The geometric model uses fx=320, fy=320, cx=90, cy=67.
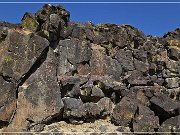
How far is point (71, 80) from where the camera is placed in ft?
92.2

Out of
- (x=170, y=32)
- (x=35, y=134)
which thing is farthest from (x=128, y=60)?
(x=35, y=134)

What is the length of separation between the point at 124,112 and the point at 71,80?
17.6 ft

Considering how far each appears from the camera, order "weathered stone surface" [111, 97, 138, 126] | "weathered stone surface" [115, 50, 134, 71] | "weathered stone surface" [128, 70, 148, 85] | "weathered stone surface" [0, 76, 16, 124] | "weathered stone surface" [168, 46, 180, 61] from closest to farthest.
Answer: "weathered stone surface" [0, 76, 16, 124] → "weathered stone surface" [111, 97, 138, 126] → "weathered stone surface" [128, 70, 148, 85] → "weathered stone surface" [115, 50, 134, 71] → "weathered stone surface" [168, 46, 180, 61]

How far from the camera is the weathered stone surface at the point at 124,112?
27.0 metres

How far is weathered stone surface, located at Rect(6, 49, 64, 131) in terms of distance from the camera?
24.8m

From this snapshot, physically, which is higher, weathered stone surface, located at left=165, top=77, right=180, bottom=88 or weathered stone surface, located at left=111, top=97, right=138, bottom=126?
weathered stone surface, located at left=165, top=77, right=180, bottom=88

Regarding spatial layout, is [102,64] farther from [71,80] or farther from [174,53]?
[174,53]

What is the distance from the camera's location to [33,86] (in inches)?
1014

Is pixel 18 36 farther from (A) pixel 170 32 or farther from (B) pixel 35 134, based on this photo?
(A) pixel 170 32

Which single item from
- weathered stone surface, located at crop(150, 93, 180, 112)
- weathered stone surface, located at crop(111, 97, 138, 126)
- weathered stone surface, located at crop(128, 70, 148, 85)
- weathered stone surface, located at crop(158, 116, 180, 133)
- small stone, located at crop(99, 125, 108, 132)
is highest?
weathered stone surface, located at crop(128, 70, 148, 85)


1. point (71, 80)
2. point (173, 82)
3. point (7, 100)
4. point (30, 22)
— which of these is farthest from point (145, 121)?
point (30, 22)

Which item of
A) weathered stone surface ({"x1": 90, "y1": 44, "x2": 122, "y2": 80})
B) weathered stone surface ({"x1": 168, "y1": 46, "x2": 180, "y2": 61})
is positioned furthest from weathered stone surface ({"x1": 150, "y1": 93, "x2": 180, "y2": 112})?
weathered stone surface ({"x1": 168, "y1": 46, "x2": 180, "y2": 61})

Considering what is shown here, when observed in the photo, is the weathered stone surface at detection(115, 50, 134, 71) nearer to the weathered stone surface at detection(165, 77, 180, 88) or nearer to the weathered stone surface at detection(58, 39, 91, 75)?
the weathered stone surface at detection(58, 39, 91, 75)

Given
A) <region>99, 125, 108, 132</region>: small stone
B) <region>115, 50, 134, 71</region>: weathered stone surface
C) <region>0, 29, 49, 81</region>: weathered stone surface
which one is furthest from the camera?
<region>115, 50, 134, 71</region>: weathered stone surface
